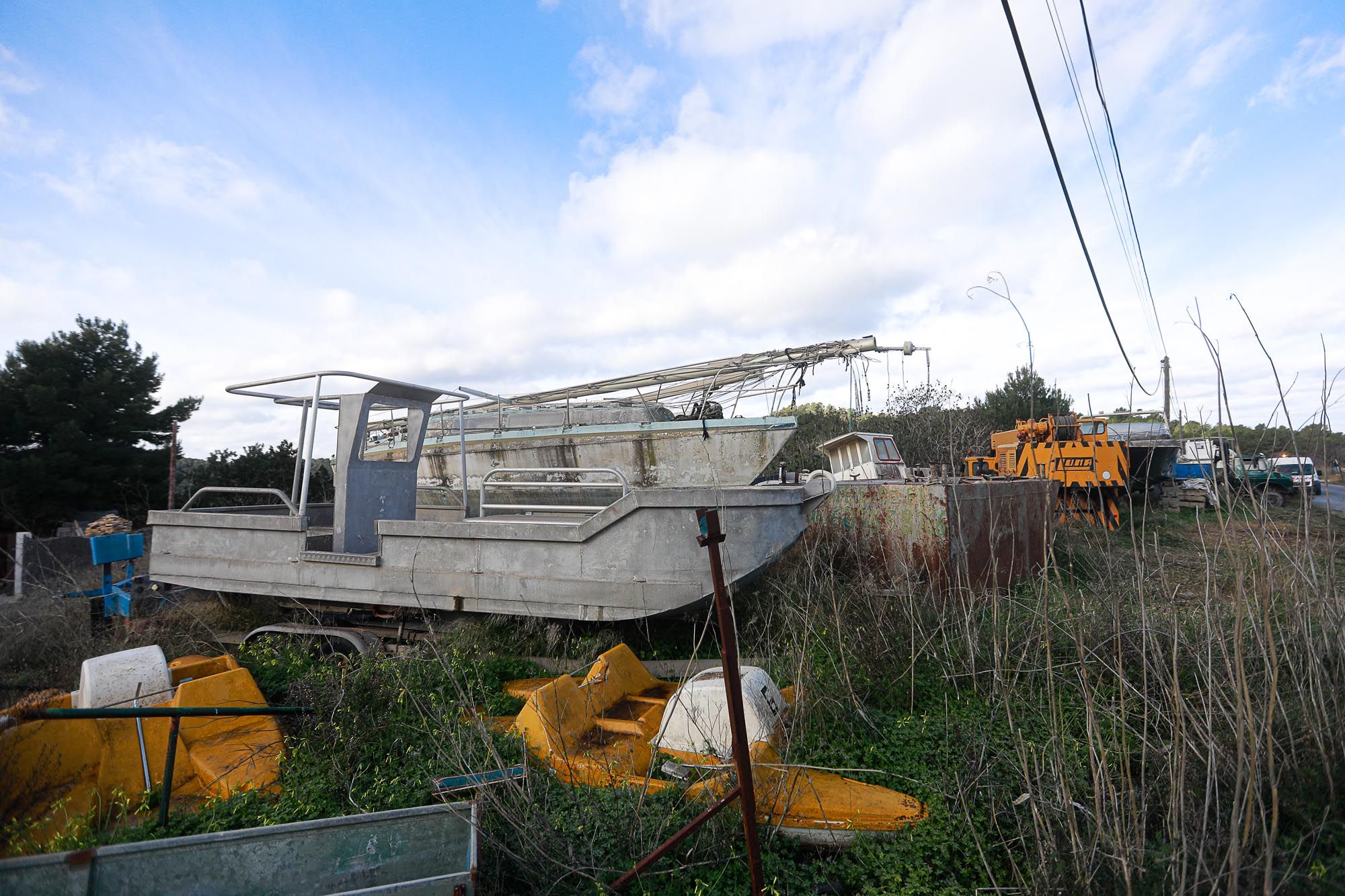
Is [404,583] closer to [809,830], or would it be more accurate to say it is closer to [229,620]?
[229,620]

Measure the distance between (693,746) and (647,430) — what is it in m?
6.44

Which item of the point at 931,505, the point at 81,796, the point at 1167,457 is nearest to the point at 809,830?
the point at 81,796

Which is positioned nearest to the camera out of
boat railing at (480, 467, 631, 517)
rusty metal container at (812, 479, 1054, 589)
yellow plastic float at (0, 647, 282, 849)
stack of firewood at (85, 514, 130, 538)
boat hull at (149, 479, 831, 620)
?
yellow plastic float at (0, 647, 282, 849)

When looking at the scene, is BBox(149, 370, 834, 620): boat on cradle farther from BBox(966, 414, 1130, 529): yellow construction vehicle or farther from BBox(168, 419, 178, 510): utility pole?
BBox(966, 414, 1130, 529): yellow construction vehicle

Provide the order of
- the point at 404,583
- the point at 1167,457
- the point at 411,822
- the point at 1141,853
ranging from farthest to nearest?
the point at 1167,457 → the point at 404,583 → the point at 411,822 → the point at 1141,853

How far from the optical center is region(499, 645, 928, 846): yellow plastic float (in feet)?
9.73

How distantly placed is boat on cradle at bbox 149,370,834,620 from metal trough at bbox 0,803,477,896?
275 cm

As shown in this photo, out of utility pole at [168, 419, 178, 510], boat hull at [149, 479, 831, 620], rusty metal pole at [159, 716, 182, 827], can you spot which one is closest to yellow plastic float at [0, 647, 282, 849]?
rusty metal pole at [159, 716, 182, 827]

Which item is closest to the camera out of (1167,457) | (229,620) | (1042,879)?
(1042,879)

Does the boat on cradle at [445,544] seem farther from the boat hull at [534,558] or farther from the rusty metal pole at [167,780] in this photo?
the rusty metal pole at [167,780]

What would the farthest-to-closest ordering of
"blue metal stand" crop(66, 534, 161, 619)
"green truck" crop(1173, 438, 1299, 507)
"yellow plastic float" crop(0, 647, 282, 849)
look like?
1. "blue metal stand" crop(66, 534, 161, 619)
2. "yellow plastic float" crop(0, 647, 282, 849)
3. "green truck" crop(1173, 438, 1299, 507)

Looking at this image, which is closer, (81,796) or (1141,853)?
(1141,853)

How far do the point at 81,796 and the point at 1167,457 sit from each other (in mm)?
19281

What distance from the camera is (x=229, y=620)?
22.5ft
